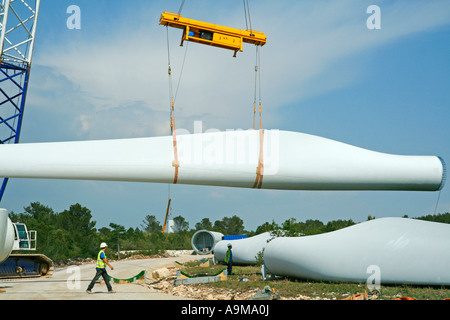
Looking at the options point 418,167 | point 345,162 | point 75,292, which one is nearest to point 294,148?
point 345,162

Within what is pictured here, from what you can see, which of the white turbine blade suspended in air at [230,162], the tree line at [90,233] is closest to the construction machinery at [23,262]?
the tree line at [90,233]

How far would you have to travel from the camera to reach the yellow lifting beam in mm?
19000

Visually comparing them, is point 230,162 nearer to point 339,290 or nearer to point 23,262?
point 339,290

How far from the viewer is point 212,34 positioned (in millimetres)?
20328

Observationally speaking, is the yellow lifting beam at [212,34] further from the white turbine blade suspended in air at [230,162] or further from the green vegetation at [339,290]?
the white turbine blade suspended in air at [230,162]

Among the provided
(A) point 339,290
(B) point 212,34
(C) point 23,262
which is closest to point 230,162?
(A) point 339,290

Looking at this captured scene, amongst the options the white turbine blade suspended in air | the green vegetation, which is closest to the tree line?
the green vegetation

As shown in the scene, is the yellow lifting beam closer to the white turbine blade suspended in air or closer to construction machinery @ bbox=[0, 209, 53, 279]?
construction machinery @ bbox=[0, 209, 53, 279]

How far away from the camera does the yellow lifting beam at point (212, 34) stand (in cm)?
1900

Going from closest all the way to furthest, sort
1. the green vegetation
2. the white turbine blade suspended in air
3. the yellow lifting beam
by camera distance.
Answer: the white turbine blade suspended in air → the green vegetation → the yellow lifting beam

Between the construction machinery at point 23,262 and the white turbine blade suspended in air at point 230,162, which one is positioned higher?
the white turbine blade suspended in air at point 230,162

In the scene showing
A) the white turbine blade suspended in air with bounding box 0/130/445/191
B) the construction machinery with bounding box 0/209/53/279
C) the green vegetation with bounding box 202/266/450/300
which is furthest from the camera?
the construction machinery with bounding box 0/209/53/279
